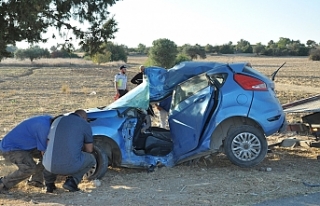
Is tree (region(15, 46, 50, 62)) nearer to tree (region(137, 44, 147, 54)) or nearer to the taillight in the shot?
tree (region(137, 44, 147, 54))

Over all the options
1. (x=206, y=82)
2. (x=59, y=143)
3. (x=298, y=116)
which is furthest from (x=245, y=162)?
(x=298, y=116)

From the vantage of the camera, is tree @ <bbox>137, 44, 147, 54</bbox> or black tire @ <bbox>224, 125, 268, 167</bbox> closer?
black tire @ <bbox>224, 125, 268, 167</bbox>

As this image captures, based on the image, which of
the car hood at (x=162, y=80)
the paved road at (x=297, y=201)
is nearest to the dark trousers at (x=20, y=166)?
the car hood at (x=162, y=80)

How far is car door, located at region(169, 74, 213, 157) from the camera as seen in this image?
782 cm

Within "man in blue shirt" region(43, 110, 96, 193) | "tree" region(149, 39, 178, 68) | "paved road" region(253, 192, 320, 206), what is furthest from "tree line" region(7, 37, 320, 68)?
"paved road" region(253, 192, 320, 206)

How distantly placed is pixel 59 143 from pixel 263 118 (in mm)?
3205

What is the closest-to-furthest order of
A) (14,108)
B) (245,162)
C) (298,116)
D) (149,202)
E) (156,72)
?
(149,202)
(245,162)
(156,72)
(298,116)
(14,108)

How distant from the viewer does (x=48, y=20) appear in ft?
26.9

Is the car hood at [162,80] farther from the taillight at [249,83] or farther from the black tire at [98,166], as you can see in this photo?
the black tire at [98,166]

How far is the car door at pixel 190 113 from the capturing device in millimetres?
7820

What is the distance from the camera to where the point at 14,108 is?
21891 mm

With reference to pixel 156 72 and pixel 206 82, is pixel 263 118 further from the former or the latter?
pixel 156 72

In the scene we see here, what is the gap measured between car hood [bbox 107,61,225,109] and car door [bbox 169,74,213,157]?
1.10ft

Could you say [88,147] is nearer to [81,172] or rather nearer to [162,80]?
[81,172]
